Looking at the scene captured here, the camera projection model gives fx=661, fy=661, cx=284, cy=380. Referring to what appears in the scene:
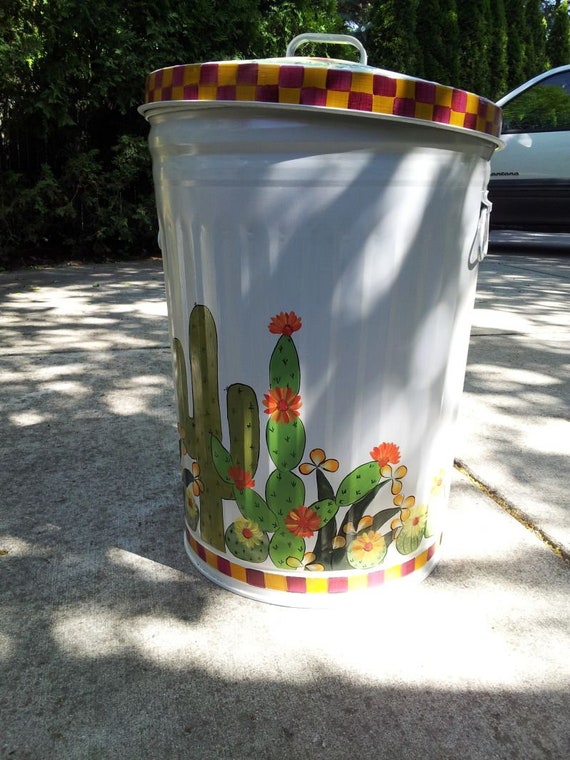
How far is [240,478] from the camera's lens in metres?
1.57

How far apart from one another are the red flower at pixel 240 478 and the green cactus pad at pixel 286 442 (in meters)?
0.08

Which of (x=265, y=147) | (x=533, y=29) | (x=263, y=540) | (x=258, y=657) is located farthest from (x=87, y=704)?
(x=533, y=29)

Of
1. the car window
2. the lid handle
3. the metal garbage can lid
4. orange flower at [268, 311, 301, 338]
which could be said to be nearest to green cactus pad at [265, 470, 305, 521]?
orange flower at [268, 311, 301, 338]

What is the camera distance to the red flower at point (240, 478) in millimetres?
1557

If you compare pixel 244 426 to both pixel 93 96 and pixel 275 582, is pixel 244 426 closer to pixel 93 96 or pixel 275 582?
pixel 275 582

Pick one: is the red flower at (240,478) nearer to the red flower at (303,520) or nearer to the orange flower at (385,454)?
the red flower at (303,520)

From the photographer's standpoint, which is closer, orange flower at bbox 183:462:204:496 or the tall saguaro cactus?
the tall saguaro cactus

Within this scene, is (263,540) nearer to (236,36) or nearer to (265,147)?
(265,147)

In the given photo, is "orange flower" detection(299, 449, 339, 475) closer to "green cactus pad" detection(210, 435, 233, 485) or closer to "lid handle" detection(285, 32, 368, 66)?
"green cactus pad" detection(210, 435, 233, 485)

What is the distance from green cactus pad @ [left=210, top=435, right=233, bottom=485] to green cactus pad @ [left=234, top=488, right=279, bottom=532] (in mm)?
46

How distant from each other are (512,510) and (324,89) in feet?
4.59

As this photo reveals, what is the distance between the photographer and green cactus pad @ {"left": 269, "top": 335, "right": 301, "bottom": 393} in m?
1.43

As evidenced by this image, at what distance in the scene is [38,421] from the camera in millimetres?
2662

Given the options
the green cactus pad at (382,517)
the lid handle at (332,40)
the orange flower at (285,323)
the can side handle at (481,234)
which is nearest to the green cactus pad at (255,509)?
the green cactus pad at (382,517)
